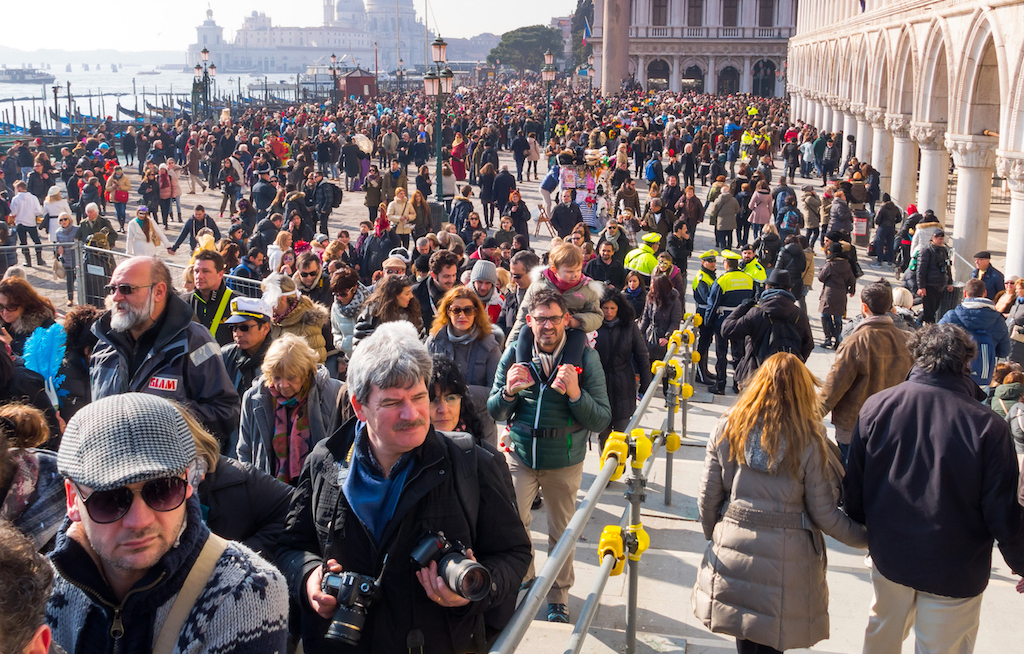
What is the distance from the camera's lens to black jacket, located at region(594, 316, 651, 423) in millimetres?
6246

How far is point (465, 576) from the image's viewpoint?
2488 millimetres

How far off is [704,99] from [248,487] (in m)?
49.8

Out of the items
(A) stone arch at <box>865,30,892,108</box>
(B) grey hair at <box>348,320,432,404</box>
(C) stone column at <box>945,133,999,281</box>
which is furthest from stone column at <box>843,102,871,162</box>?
(B) grey hair at <box>348,320,432,404</box>

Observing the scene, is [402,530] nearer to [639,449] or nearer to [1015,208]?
[639,449]

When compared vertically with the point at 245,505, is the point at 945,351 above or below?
above

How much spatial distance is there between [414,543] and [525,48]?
5484 inches

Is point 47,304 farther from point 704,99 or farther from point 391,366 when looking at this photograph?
point 704,99

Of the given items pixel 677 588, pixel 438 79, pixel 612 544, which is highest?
pixel 438 79

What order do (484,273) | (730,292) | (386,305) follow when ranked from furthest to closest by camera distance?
(730,292) < (484,273) < (386,305)

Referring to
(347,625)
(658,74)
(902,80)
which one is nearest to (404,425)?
(347,625)

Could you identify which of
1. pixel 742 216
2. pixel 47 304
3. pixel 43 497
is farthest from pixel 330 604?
pixel 742 216

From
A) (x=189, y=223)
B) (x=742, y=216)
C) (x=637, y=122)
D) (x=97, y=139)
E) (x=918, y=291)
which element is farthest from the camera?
(x=637, y=122)

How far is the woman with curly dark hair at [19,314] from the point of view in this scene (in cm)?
534

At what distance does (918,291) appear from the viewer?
11.1 meters
